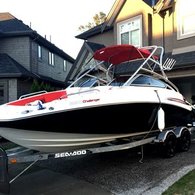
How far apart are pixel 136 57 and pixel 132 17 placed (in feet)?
29.1

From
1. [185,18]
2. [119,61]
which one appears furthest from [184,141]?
[185,18]

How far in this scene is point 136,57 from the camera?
8.81 metres

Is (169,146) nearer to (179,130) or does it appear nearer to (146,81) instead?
(179,130)

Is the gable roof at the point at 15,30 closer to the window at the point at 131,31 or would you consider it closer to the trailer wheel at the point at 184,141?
the window at the point at 131,31

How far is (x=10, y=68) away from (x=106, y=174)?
1383cm

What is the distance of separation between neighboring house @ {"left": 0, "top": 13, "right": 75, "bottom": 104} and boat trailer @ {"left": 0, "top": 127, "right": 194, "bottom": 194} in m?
10.3

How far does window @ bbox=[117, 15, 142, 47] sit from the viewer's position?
16719mm

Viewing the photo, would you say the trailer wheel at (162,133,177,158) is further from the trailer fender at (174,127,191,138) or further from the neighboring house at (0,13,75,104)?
the neighboring house at (0,13,75,104)

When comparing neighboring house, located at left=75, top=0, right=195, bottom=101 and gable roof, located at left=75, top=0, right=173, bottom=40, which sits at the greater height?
gable roof, located at left=75, top=0, right=173, bottom=40

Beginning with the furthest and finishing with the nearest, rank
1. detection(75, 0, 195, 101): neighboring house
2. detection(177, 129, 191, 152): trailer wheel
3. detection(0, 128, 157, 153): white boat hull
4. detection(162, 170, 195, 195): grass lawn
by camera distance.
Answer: detection(75, 0, 195, 101): neighboring house → detection(177, 129, 191, 152): trailer wheel → detection(0, 128, 157, 153): white boat hull → detection(162, 170, 195, 195): grass lawn

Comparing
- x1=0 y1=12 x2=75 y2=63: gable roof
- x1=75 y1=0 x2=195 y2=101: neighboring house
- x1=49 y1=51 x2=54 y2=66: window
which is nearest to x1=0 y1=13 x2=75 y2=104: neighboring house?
x1=0 y1=12 x2=75 y2=63: gable roof

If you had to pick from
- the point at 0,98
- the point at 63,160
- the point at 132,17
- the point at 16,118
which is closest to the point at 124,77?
the point at 63,160

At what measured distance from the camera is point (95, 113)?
6785 millimetres

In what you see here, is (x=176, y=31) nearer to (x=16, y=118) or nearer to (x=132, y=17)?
(x=132, y=17)
